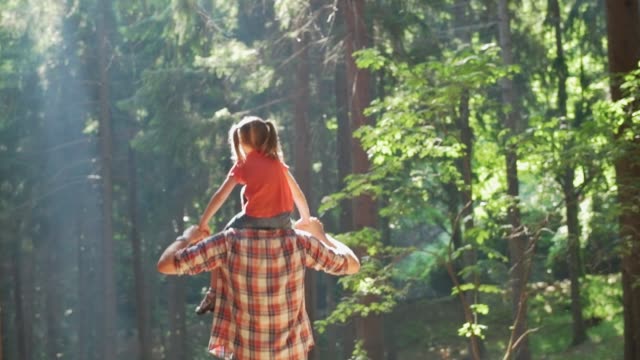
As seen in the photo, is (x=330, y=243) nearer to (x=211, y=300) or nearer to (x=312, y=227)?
(x=312, y=227)

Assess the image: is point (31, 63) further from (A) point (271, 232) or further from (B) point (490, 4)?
(A) point (271, 232)

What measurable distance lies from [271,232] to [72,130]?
87.1 feet

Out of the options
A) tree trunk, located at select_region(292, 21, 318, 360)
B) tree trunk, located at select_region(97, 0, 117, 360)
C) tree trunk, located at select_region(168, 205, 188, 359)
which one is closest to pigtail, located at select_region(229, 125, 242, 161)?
tree trunk, located at select_region(292, 21, 318, 360)

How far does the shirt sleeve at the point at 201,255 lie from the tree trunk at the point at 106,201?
2179cm

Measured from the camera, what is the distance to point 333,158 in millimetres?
25219

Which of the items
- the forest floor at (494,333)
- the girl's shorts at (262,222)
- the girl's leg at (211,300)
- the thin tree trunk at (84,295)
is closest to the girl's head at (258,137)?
the girl's shorts at (262,222)

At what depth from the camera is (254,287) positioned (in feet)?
10.7

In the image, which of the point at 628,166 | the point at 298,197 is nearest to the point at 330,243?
the point at 298,197

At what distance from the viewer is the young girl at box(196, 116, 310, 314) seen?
10.9ft

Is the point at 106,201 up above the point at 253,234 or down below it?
above

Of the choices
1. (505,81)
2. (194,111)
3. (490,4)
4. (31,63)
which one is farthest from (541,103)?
(31,63)

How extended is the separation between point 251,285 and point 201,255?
0.71 ft

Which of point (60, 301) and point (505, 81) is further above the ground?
point (505, 81)

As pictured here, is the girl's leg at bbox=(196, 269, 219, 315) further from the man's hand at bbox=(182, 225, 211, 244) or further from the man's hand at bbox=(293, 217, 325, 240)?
the man's hand at bbox=(293, 217, 325, 240)
